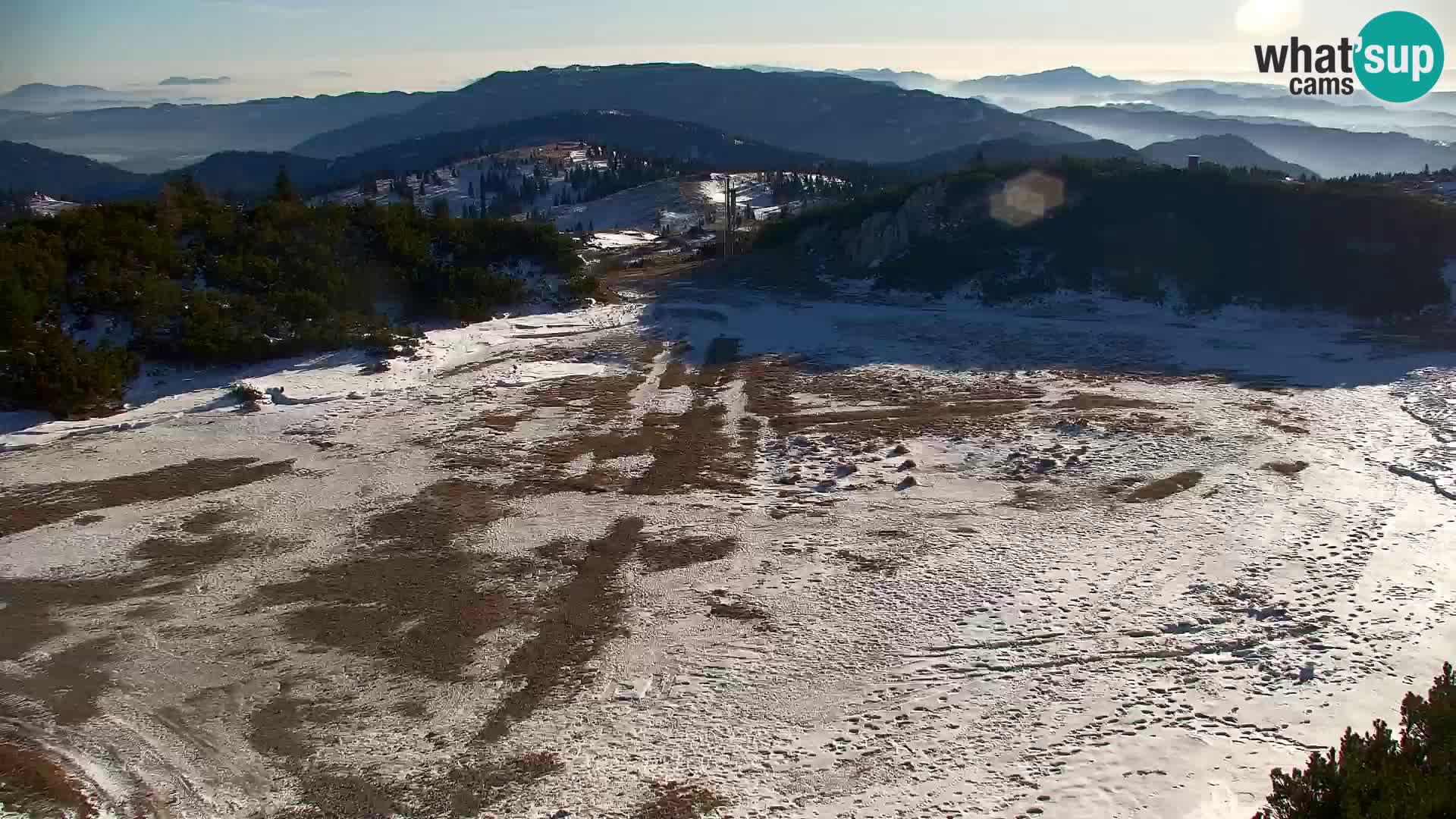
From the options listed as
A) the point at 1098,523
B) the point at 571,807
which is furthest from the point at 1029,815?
the point at 1098,523

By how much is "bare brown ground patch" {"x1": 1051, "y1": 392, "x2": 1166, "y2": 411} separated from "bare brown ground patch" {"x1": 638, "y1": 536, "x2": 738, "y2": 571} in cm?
1096

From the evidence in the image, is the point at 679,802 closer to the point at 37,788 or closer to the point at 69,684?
the point at 37,788

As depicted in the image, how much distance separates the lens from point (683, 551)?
15453 millimetres

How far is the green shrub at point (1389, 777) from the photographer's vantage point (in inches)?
259

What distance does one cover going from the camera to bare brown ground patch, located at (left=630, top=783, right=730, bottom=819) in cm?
948

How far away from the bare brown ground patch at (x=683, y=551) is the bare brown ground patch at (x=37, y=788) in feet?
24.9

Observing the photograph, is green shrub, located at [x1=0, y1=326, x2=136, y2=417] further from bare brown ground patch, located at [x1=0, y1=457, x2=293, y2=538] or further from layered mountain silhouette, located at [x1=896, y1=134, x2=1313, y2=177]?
layered mountain silhouette, located at [x1=896, y1=134, x2=1313, y2=177]

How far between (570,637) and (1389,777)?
909 cm

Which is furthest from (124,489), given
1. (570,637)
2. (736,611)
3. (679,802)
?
(679,802)

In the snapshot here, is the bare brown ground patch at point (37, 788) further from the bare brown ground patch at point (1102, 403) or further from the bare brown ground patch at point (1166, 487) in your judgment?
the bare brown ground patch at point (1102, 403)

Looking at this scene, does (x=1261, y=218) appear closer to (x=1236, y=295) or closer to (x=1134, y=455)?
(x=1236, y=295)

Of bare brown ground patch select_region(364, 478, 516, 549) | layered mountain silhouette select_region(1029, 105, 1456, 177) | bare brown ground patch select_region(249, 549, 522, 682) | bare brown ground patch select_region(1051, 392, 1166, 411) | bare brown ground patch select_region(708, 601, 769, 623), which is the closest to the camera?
bare brown ground patch select_region(249, 549, 522, 682)

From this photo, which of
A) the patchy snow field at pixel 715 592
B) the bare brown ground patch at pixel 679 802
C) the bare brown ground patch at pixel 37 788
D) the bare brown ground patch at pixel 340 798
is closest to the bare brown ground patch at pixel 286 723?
the patchy snow field at pixel 715 592

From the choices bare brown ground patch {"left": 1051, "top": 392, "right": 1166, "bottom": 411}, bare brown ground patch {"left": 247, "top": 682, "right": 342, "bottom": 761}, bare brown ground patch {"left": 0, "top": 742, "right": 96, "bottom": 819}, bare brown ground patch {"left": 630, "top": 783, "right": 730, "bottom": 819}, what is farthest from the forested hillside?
bare brown ground patch {"left": 630, "top": 783, "right": 730, "bottom": 819}
